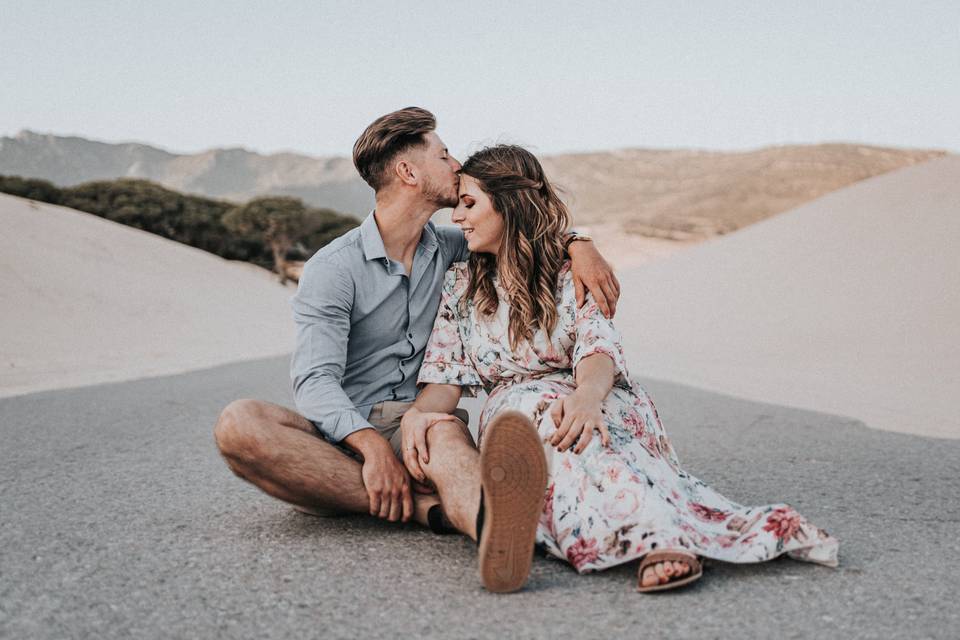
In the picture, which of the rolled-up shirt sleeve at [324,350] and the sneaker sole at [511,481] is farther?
the rolled-up shirt sleeve at [324,350]

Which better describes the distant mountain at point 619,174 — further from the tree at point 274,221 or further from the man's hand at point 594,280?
the man's hand at point 594,280

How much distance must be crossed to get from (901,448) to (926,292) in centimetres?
1220

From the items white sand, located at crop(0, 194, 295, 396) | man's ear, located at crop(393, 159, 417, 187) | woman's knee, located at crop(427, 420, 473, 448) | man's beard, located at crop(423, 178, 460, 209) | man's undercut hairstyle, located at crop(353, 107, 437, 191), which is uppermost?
man's undercut hairstyle, located at crop(353, 107, 437, 191)

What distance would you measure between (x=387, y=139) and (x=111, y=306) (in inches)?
695

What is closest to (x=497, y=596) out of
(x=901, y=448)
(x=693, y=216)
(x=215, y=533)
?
(x=215, y=533)

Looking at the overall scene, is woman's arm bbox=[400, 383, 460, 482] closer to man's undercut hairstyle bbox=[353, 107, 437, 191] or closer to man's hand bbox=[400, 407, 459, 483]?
man's hand bbox=[400, 407, 459, 483]

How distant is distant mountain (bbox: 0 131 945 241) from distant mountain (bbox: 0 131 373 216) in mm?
134

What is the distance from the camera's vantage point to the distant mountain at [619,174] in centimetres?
6806

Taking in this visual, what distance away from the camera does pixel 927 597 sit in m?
2.64

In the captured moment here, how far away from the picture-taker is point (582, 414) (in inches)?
112

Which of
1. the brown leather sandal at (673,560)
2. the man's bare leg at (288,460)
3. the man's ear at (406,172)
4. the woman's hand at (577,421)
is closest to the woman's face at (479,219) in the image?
the man's ear at (406,172)

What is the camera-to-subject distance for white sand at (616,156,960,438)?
9.88 metres

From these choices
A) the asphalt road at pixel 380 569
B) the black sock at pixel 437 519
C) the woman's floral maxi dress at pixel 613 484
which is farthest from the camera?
the black sock at pixel 437 519

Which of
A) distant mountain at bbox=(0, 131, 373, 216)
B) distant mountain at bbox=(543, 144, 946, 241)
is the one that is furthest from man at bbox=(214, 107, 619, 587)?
distant mountain at bbox=(0, 131, 373, 216)
